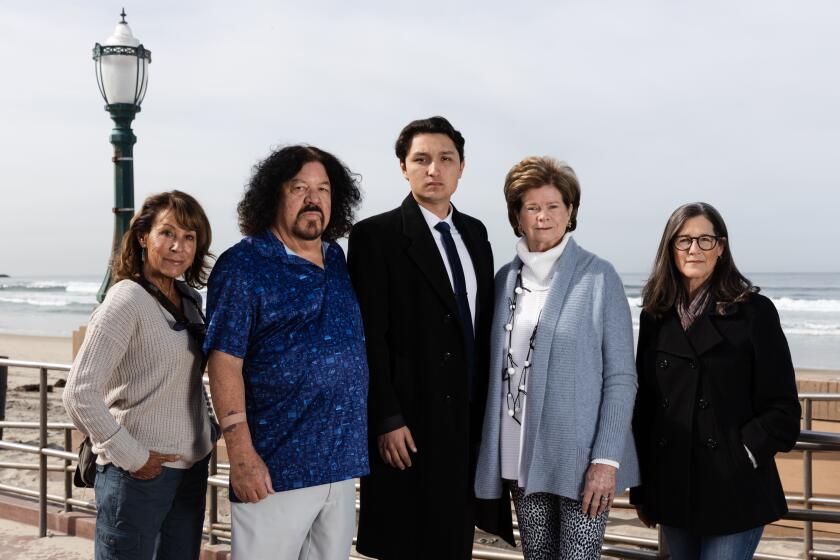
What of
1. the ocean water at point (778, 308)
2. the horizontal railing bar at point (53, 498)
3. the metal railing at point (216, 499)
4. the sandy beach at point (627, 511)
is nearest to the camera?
the metal railing at point (216, 499)

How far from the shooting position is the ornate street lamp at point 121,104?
6121 millimetres

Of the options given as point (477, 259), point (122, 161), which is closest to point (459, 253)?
point (477, 259)

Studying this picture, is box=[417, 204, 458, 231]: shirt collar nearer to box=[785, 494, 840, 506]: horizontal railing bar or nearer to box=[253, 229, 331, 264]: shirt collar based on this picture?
box=[253, 229, 331, 264]: shirt collar

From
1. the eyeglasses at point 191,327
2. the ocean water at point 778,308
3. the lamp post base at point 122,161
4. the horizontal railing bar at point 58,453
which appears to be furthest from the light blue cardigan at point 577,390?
the ocean water at point 778,308

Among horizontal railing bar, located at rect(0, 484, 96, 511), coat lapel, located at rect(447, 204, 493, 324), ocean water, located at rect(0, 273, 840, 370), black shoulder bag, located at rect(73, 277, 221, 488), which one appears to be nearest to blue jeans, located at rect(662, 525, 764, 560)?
coat lapel, located at rect(447, 204, 493, 324)

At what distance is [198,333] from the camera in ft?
8.21

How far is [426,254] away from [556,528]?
0.93 metres

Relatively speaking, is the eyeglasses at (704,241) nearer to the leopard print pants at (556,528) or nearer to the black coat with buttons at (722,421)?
the black coat with buttons at (722,421)

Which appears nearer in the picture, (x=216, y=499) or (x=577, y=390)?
(x=577, y=390)

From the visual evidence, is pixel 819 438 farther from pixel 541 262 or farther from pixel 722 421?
pixel 541 262

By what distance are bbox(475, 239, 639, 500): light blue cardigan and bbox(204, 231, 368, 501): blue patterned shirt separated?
494mm

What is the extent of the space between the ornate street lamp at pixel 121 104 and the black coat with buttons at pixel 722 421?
4.77m

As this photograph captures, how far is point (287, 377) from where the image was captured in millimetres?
2312

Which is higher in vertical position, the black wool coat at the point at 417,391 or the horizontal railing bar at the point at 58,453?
the black wool coat at the point at 417,391
